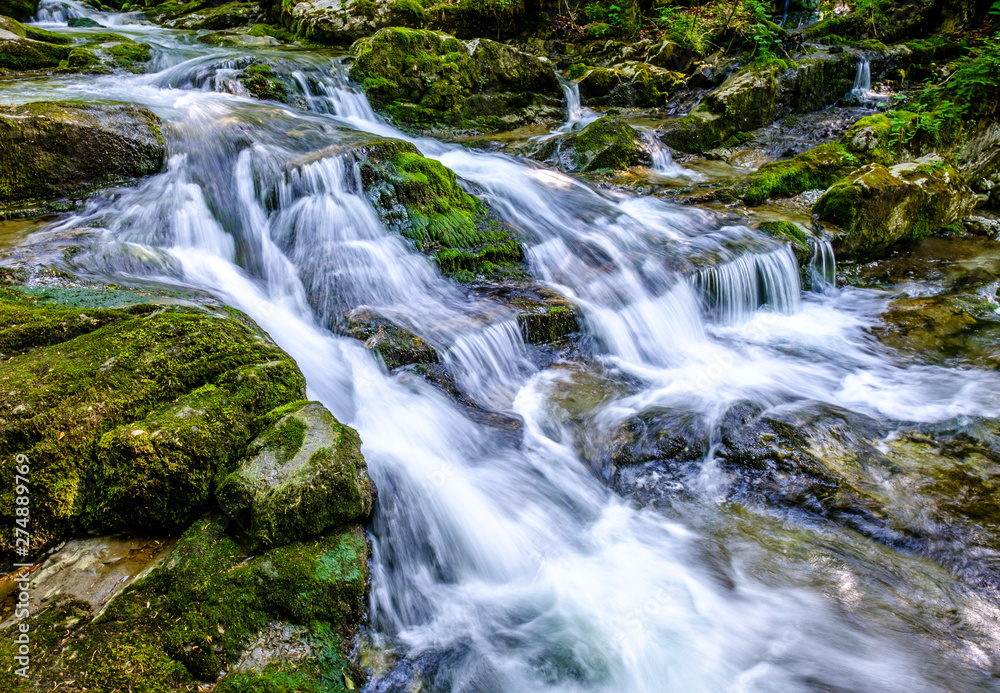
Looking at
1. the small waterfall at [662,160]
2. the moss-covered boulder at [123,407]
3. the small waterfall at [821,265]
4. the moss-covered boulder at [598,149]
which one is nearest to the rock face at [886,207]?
the small waterfall at [821,265]

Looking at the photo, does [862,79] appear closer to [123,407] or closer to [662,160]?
[662,160]

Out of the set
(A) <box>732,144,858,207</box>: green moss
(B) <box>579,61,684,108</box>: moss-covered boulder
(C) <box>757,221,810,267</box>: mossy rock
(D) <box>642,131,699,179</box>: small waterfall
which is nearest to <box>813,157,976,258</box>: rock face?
(C) <box>757,221,810,267</box>: mossy rock

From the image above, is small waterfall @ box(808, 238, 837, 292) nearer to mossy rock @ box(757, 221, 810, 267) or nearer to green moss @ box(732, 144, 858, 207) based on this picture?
mossy rock @ box(757, 221, 810, 267)

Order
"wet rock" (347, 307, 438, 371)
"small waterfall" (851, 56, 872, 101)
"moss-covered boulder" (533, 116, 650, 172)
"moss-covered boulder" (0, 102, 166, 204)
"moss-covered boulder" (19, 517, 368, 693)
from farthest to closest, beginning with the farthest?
"small waterfall" (851, 56, 872, 101), "moss-covered boulder" (533, 116, 650, 172), "moss-covered boulder" (0, 102, 166, 204), "wet rock" (347, 307, 438, 371), "moss-covered boulder" (19, 517, 368, 693)

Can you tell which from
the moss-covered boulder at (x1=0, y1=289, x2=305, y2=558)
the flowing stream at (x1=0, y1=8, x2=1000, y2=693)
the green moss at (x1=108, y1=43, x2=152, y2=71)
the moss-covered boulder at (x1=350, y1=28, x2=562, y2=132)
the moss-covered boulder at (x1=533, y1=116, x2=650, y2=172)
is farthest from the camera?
the moss-covered boulder at (x1=350, y1=28, x2=562, y2=132)

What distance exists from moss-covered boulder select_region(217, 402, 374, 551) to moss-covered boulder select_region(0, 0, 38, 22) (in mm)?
16218

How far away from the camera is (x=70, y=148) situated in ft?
19.1

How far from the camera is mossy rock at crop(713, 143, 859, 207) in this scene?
8461 millimetres

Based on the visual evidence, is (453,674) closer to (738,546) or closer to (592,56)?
(738,546)

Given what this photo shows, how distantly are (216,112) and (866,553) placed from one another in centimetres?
880

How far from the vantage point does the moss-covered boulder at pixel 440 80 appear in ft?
34.0

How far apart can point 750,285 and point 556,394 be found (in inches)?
134

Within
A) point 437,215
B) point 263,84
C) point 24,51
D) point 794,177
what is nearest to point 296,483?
point 437,215

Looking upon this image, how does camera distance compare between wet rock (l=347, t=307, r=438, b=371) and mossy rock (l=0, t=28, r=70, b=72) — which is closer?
wet rock (l=347, t=307, r=438, b=371)
